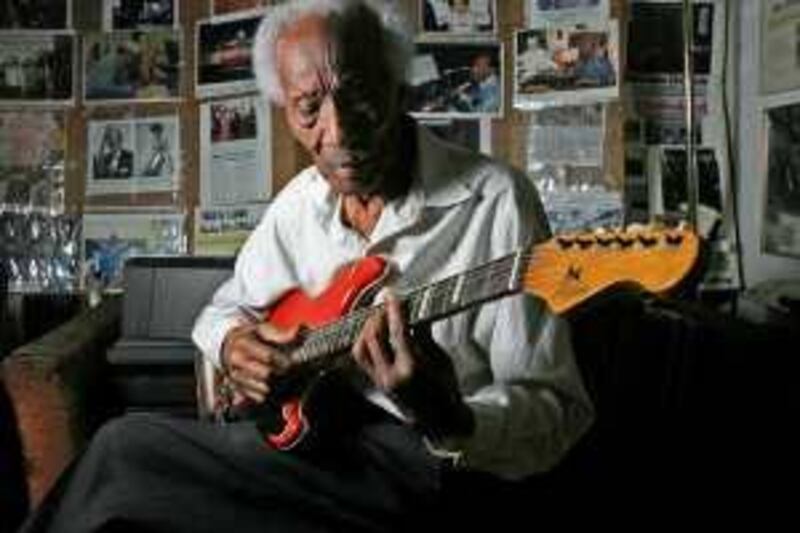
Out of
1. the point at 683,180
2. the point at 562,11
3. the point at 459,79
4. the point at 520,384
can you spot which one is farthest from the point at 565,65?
the point at 520,384

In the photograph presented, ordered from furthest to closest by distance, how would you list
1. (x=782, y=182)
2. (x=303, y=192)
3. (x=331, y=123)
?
(x=782, y=182) → (x=303, y=192) → (x=331, y=123)

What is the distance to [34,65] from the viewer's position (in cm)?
199

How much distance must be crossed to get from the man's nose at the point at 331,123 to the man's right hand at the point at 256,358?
0.22 metres

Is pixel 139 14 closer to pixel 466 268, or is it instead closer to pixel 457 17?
pixel 457 17

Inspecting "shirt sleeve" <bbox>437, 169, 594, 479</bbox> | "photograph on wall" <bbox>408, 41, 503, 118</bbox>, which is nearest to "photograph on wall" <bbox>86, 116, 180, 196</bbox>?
"photograph on wall" <bbox>408, 41, 503, 118</bbox>

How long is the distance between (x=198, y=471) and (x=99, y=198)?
41.8 inches

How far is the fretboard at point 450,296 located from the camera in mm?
882

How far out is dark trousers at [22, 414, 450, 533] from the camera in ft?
3.40

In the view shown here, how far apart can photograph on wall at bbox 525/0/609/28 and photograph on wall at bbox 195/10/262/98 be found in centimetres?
52

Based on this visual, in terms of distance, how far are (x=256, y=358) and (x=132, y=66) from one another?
106 cm

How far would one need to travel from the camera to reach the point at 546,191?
1.91 metres

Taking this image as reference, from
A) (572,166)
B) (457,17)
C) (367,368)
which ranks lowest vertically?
(367,368)

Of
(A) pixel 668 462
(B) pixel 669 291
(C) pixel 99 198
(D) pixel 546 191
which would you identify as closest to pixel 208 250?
(C) pixel 99 198

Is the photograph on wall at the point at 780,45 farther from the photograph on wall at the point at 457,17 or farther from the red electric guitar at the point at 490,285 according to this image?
the red electric guitar at the point at 490,285
